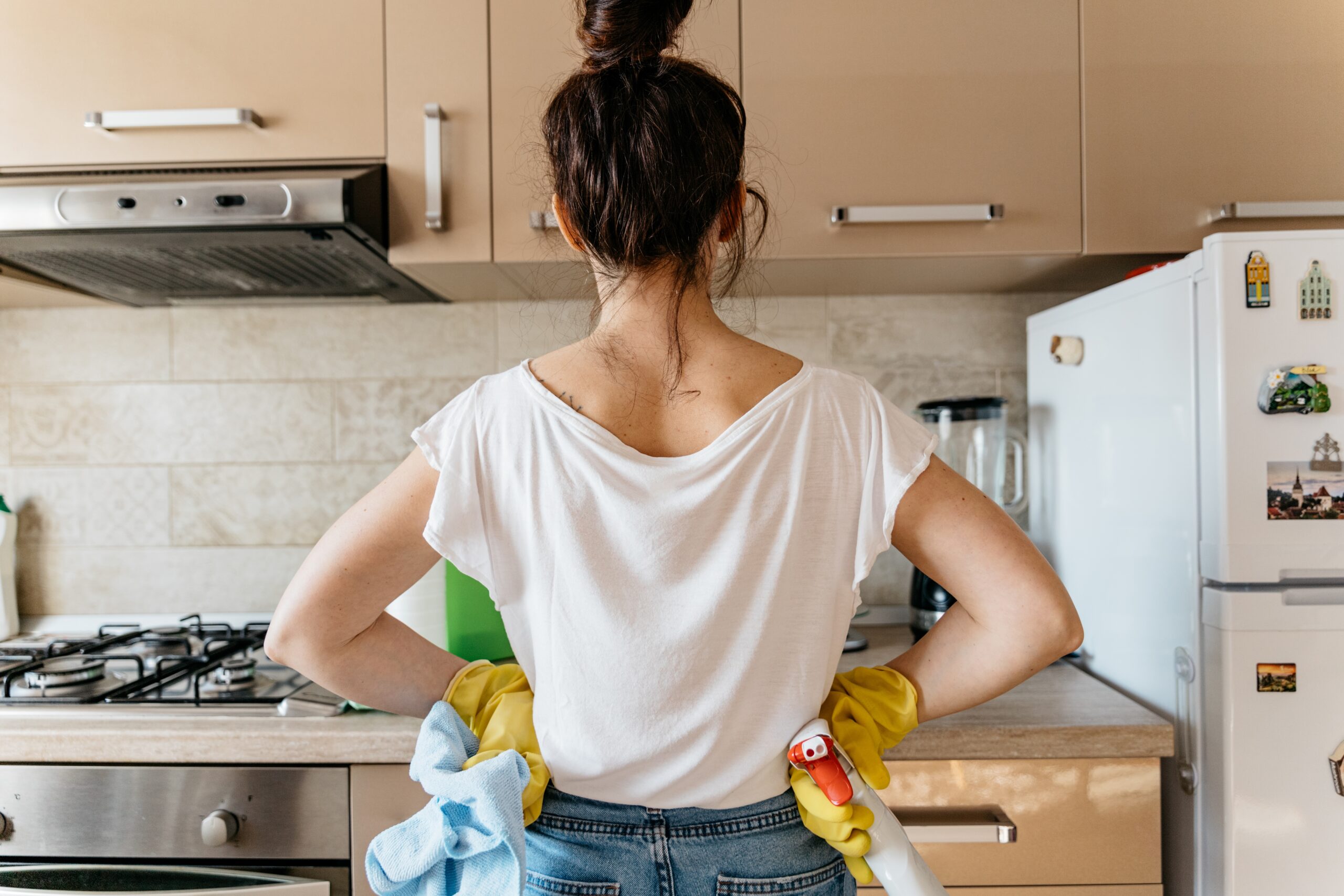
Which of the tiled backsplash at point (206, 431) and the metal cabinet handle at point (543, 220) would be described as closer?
the metal cabinet handle at point (543, 220)

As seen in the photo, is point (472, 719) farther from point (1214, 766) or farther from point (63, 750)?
point (1214, 766)

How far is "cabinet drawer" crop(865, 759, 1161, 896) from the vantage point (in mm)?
997

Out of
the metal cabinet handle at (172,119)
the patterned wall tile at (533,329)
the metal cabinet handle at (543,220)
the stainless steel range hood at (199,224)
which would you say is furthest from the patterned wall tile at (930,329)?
the metal cabinet handle at (172,119)

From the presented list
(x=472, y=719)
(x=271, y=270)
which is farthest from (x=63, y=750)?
(x=271, y=270)

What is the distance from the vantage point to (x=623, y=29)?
2.20 ft

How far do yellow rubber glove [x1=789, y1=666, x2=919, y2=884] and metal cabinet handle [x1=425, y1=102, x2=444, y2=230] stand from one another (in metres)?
0.86

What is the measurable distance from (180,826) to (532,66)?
1.13 m

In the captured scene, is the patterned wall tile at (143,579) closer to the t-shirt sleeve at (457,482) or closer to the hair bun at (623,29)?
the t-shirt sleeve at (457,482)

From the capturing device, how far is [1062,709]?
105 cm

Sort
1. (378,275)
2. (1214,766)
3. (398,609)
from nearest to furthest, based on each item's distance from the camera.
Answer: (1214,766) < (398,609) < (378,275)

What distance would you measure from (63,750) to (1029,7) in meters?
1.65

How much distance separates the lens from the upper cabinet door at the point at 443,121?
1.22 m

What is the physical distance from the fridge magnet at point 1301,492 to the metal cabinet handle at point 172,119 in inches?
56.5

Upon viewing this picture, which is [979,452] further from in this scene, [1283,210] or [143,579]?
[143,579]
